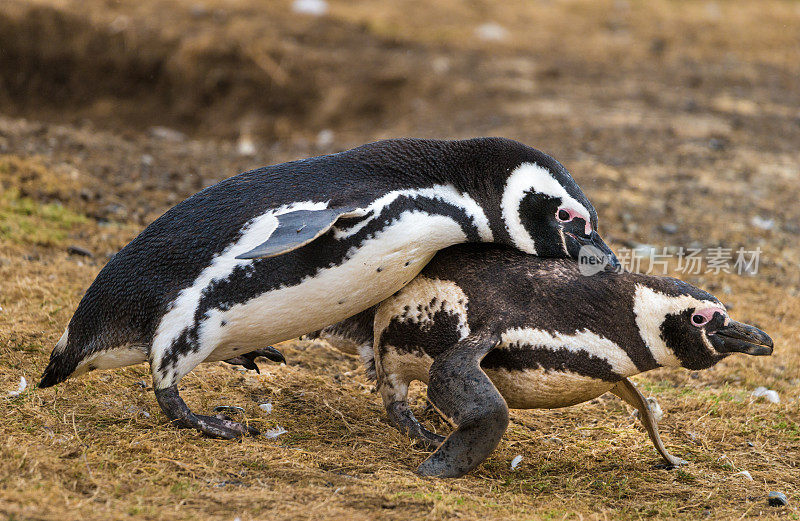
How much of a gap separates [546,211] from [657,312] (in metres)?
0.60

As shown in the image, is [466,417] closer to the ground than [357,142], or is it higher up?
higher up

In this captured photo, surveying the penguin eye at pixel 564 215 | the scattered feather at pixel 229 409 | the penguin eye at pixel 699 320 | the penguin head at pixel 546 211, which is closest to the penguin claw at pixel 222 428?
the scattered feather at pixel 229 409

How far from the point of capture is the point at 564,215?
3623mm

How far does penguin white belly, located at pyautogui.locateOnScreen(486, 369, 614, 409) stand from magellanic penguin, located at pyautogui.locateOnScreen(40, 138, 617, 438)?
529 mm

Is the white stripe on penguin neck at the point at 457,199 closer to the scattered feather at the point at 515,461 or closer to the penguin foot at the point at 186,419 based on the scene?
the scattered feather at the point at 515,461

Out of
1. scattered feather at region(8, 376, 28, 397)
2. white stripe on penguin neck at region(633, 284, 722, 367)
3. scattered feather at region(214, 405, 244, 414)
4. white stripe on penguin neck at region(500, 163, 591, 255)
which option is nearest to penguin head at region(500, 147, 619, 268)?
white stripe on penguin neck at region(500, 163, 591, 255)

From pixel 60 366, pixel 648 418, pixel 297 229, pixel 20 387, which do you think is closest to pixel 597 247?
pixel 648 418

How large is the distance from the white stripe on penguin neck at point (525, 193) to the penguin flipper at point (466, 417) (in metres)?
0.60

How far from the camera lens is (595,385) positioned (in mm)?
3498

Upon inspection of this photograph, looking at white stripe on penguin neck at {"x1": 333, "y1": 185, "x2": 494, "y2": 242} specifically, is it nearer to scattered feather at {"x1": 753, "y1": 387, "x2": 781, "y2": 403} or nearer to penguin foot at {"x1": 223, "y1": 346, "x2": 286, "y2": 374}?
penguin foot at {"x1": 223, "y1": 346, "x2": 286, "y2": 374}

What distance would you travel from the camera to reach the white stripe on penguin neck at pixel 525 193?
3.60m

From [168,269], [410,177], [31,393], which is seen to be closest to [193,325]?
[168,269]

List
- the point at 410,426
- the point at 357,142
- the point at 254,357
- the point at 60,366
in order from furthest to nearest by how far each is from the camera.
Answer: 1. the point at 357,142
2. the point at 254,357
3. the point at 410,426
4. the point at 60,366

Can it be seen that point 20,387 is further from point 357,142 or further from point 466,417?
point 357,142
